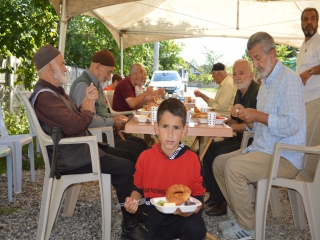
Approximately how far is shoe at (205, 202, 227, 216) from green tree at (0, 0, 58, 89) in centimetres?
505

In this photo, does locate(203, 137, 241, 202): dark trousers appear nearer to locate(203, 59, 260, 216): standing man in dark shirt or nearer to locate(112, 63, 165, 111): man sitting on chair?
locate(203, 59, 260, 216): standing man in dark shirt

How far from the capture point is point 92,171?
10.0 feet

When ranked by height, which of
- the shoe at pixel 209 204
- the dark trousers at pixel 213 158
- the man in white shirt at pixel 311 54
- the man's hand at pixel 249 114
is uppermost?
the man in white shirt at pixel 311 54

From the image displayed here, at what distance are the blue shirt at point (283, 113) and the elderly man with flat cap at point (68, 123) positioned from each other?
40.3 inches

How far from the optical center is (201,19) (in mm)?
10102

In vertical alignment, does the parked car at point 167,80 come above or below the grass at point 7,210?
above

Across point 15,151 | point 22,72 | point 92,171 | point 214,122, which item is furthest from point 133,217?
point 22,72

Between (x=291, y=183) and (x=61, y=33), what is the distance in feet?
12.2

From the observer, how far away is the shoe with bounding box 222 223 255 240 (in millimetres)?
3150

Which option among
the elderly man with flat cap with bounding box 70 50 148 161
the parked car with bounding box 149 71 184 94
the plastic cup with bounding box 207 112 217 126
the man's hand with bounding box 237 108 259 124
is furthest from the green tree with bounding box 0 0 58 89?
the parked car with bounding box 149 71 184 94

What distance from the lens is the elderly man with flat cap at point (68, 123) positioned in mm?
2986

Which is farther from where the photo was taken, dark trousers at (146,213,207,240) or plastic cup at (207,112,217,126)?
plastic cup at (207,112,217,126)

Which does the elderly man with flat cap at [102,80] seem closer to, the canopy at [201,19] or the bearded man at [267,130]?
the bearded man at [267,130]

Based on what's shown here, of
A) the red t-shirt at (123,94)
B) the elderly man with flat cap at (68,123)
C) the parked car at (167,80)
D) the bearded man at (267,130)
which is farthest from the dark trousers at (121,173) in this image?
the parked car at (167,80)
